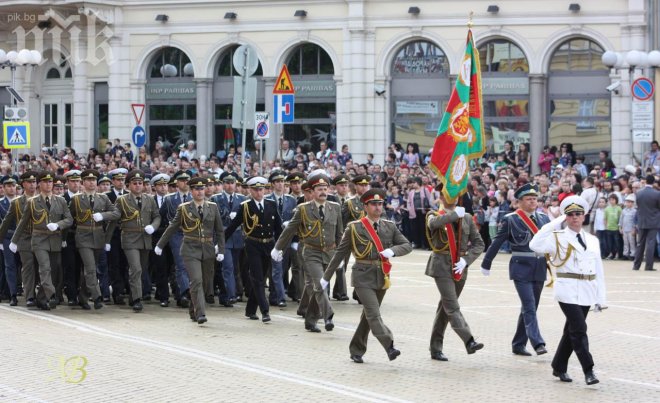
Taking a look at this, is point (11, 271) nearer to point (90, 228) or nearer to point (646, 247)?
point (90, 228)

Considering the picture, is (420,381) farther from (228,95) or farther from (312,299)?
(228,95)

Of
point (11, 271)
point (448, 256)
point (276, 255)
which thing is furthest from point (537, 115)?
point (448, 256)

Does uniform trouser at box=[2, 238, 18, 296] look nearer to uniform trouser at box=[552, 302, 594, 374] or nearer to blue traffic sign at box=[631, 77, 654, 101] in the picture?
uniform trouser at box=[552, 302, 594, 374]

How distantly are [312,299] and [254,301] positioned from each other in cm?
147

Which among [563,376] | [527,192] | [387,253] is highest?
[527,192]

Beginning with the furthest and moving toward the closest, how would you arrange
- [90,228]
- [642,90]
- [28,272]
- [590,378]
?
Answer: [642,90] → [28,272] → [90,228] → [590,378]

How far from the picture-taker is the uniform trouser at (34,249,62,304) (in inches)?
746

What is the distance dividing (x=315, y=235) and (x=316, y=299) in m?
0.84

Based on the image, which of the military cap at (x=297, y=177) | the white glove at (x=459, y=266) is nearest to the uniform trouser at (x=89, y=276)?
the military cap at (x=297, y=177)

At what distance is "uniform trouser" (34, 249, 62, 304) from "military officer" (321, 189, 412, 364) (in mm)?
6059

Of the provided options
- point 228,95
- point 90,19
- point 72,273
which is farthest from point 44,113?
point 72,273

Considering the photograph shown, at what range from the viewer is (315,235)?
16.7 meters

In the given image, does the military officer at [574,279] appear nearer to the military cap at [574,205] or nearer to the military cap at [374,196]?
the military cap at [574,205]

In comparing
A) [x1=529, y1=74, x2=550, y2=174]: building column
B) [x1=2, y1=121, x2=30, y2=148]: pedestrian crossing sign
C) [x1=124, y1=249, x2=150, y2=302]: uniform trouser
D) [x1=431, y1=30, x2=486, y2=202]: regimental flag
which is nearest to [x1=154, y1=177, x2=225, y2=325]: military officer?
[x1=124, y1=249, x2=150, y2=302]: uniform trouser
